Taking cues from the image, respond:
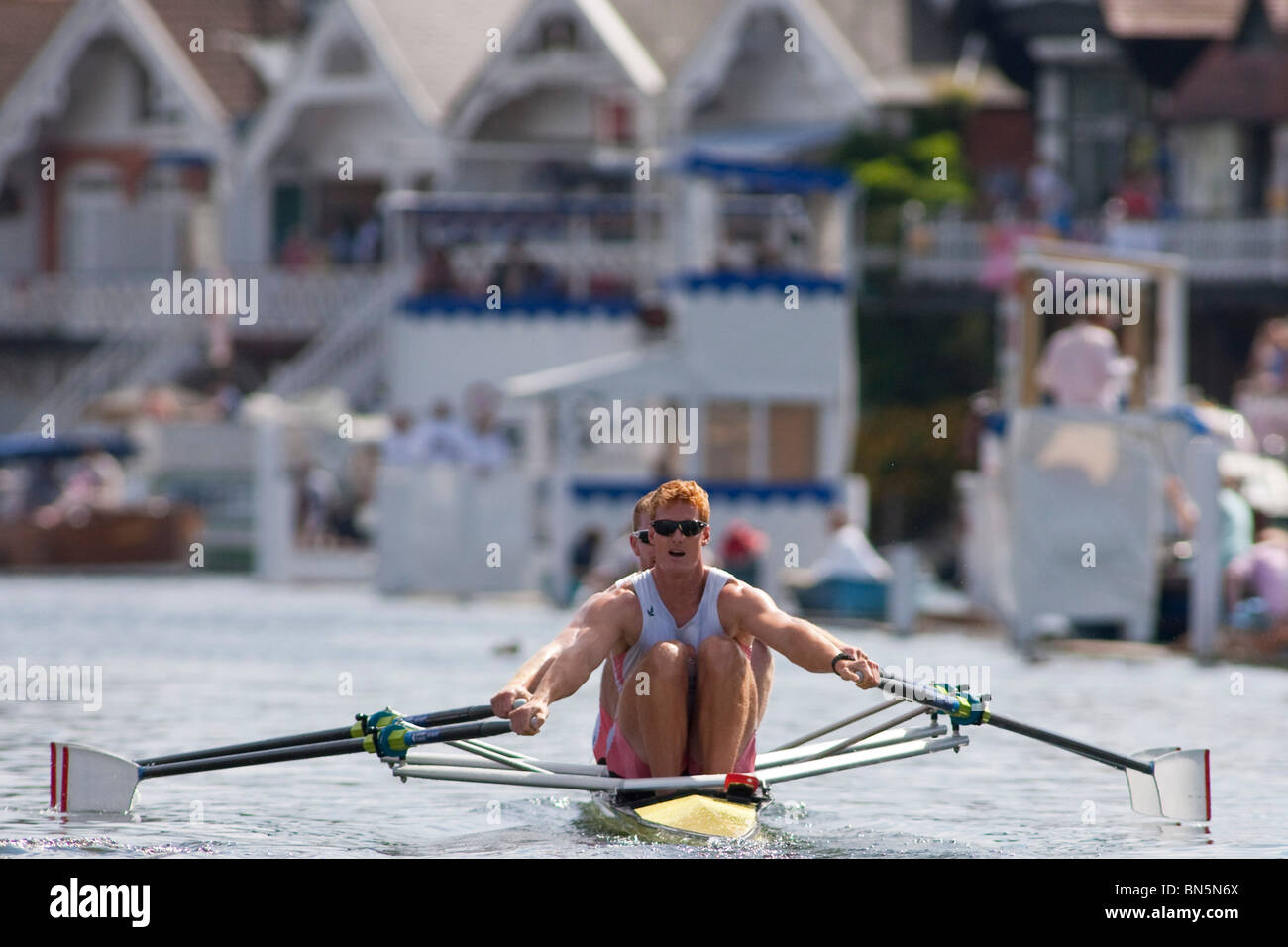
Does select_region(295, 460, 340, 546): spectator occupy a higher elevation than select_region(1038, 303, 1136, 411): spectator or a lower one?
lower

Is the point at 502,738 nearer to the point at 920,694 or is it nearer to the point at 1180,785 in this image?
the point at 920,694

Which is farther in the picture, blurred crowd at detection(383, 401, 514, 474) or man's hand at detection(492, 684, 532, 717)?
blurred crowd at detection(383, 401, 514, 474)

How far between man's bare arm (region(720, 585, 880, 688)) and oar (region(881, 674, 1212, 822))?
3.18ft

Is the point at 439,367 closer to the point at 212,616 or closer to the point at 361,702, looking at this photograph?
the point at 212,616

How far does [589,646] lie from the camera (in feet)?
42.8

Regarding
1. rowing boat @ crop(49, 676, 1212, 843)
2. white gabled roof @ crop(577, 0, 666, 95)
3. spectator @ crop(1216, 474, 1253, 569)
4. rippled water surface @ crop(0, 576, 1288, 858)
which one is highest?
white gabled roof @ crop(577, 0, 666, 95)

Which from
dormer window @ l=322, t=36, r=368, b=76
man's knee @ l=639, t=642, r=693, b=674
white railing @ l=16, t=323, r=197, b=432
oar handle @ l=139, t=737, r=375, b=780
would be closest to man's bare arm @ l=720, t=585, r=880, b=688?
man's knee @ l=639, t=642, r=693, b=674

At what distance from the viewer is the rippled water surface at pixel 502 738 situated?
13.6 m

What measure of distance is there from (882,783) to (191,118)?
34.7 m

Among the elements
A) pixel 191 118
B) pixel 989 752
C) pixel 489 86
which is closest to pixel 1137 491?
pixel 989 752

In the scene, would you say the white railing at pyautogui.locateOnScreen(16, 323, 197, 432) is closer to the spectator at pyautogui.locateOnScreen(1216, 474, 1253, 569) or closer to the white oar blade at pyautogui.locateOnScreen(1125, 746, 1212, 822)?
the spectator at pyautogui.locateOnScreen(1216, 474, 1253, 569)

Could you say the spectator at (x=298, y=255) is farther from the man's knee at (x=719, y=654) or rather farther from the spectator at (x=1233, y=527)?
the man's knee at (x=719, y=654)

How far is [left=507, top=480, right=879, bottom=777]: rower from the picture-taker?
13.0 m

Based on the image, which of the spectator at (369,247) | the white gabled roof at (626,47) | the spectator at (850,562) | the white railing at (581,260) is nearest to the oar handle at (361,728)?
the spectator at (850,562)
